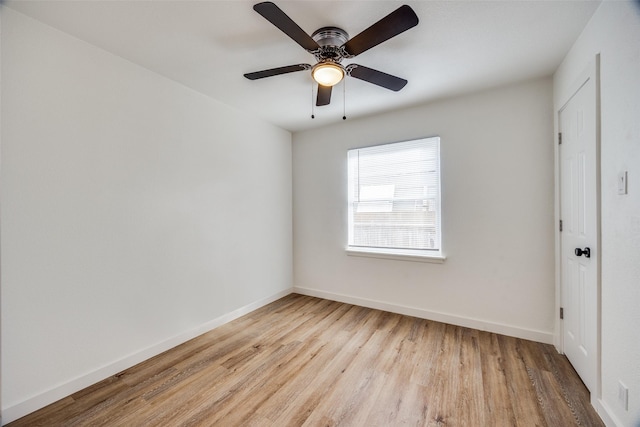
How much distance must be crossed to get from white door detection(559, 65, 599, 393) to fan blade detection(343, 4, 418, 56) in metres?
1.32

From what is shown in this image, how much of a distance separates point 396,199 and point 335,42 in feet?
6.65

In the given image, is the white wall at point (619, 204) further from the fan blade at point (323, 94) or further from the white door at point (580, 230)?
the fan blade at point (323, 94)

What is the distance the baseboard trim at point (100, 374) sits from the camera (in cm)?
164

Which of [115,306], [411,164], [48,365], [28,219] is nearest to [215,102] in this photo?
[28,219]

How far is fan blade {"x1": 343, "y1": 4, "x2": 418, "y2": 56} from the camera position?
4.42 ft

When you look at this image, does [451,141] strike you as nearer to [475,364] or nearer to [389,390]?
[475,364]

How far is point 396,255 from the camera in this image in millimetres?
3264

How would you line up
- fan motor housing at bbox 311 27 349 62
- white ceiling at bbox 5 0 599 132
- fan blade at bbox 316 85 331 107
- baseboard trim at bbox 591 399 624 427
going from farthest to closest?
fan blade at bbox 316 85 331 107
fan motor housing at bbox 311 27 349 62
white ceiling at bbox 5 0 599 132
baseboard trim at bbox 591 399 624 427

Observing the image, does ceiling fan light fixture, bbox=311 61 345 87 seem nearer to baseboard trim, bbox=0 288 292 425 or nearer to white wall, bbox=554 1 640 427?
white wall, bbox=554 1 640 427

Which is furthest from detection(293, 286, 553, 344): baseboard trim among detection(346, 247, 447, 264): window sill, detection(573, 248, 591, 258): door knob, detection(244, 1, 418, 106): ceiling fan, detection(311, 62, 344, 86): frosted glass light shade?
detection(311, 62, 344, 86): frosted glass light shade

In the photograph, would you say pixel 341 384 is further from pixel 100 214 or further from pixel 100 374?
pixel 100 214

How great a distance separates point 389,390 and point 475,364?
86 cm

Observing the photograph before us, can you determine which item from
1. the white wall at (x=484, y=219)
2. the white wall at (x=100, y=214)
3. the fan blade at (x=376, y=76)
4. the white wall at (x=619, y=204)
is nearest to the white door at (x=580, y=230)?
the white wall at (x=619, y=204)

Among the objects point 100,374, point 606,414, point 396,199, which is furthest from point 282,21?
point 606,414
